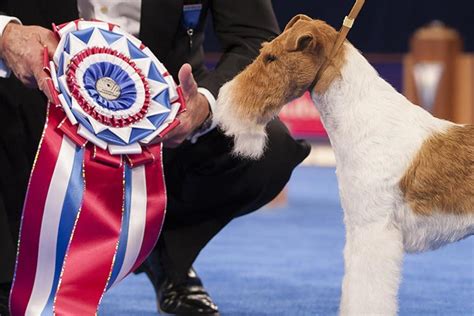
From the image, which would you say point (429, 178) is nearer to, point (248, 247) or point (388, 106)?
point (388, 106)

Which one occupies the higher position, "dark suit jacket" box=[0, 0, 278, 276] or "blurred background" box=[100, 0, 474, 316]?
"dark suit jacket" box=[0, 0, 278, 276]

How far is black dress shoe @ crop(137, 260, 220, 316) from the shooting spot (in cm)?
251

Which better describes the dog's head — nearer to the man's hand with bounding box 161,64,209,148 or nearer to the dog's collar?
the dog's collar

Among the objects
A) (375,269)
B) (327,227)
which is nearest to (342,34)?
(375,269)

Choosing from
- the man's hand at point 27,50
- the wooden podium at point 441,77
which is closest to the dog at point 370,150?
the man's hand at point 27,50

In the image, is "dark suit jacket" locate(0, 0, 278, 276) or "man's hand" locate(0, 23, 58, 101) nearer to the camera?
"man's hand" locate(0, 23, 58, 101)

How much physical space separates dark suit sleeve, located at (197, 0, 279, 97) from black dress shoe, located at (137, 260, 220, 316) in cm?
58

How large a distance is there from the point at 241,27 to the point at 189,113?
457mm

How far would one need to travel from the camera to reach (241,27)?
259 cm

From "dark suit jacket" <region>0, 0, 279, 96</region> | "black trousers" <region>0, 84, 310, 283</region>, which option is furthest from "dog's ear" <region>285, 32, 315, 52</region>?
"black trousers" <region>0, 84, 310, 283</region>

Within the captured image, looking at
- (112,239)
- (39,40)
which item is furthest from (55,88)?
(112,239)

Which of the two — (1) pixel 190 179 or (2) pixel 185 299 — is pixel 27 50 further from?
(2) pixel 185 299

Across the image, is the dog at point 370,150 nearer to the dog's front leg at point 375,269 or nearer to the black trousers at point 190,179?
the dog's front leg at point 375,269

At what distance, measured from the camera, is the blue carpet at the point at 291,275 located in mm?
2596
